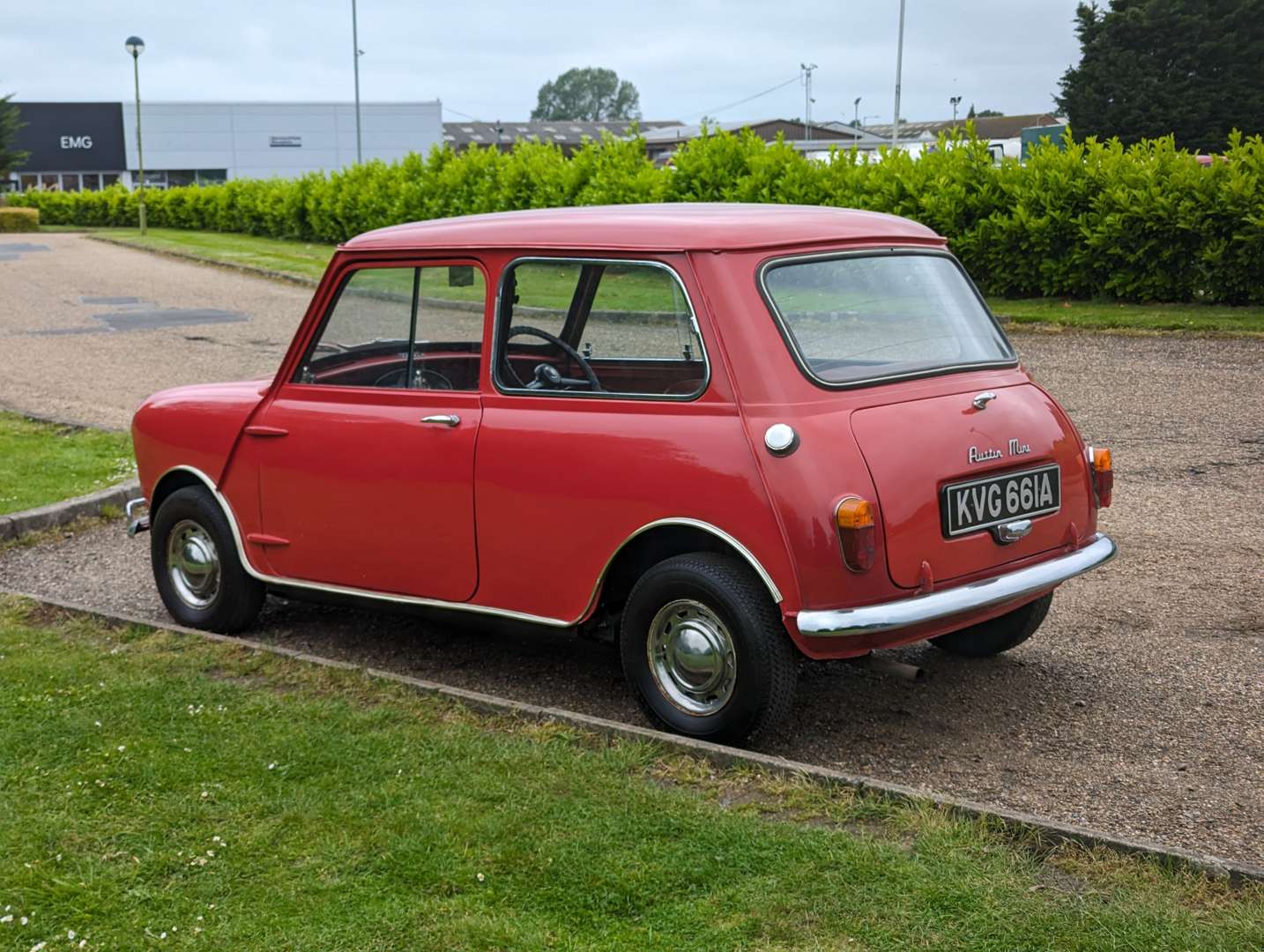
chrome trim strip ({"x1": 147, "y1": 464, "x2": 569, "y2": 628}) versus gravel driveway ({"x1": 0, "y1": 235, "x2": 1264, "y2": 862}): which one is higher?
chrome trim strip ({"x1": 147, "y1": 464, "x2": 569, "y2": 628})

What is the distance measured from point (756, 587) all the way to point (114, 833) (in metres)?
2.02

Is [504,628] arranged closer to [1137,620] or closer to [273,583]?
[273,583]

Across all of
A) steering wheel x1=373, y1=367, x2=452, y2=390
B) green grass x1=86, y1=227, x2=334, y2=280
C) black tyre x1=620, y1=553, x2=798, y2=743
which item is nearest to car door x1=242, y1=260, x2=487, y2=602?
steering wheel x1=373, y1=367, x2=452, y2=390

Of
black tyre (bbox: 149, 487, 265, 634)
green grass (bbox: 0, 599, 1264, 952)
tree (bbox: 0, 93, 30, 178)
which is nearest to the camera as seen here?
green grass (bbox: 0, 599, 1264, 952)

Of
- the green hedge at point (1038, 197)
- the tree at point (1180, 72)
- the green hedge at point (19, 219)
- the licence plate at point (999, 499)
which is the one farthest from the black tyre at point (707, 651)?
the green hedge at point (19, 219)

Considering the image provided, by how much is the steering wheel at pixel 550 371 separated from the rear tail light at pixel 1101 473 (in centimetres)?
180

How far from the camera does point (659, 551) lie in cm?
480

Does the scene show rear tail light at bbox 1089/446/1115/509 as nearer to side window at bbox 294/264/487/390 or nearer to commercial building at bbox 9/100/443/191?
side window at bbox 294/264/487/390

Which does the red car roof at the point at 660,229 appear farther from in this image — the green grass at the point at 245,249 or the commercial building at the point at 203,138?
the commercial building at the point at 203,138

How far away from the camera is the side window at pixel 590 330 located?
4.87m

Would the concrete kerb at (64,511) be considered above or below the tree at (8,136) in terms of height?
below

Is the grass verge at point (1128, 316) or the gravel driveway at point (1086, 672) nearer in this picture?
the gravel driveway at point (1086, 672)

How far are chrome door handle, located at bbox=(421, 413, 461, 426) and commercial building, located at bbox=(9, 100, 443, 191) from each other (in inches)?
2928

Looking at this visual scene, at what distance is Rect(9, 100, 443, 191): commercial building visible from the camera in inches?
3017
